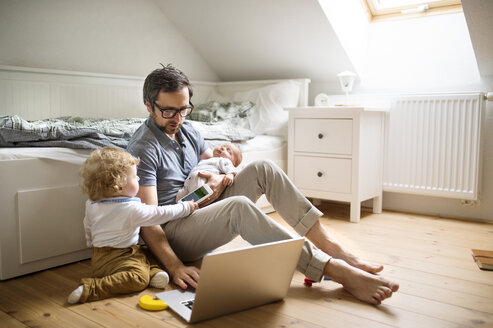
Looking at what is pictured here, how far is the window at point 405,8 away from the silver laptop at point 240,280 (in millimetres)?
2012

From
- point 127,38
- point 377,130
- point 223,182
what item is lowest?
point 223,182

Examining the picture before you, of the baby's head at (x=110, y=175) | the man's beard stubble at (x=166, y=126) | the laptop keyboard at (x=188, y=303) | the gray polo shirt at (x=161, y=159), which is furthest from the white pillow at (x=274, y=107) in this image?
the laptop keyboard at (x=188, y=303)

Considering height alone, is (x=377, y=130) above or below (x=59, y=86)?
below

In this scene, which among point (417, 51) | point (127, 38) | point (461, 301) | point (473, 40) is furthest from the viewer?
point (127, 38)

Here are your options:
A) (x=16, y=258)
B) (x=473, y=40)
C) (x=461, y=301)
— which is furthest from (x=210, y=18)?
(x=461, y=301)

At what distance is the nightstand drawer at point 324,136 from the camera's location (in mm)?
2457

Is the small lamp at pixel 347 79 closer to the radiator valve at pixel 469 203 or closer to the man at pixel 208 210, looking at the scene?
the radiator valve at pixel 469 203

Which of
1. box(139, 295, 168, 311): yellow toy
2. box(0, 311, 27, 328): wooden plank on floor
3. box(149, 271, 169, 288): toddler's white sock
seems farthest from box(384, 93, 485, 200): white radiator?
box(0, 311, 27, 328): wooden plank on floor

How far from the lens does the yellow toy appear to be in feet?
4.29

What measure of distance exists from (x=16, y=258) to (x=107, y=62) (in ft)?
5.09

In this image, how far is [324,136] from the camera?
254cm

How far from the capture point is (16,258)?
5.14 ft

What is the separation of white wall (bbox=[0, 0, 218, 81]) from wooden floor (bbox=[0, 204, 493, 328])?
1307mm

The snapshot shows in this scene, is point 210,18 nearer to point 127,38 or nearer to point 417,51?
point 127,38
